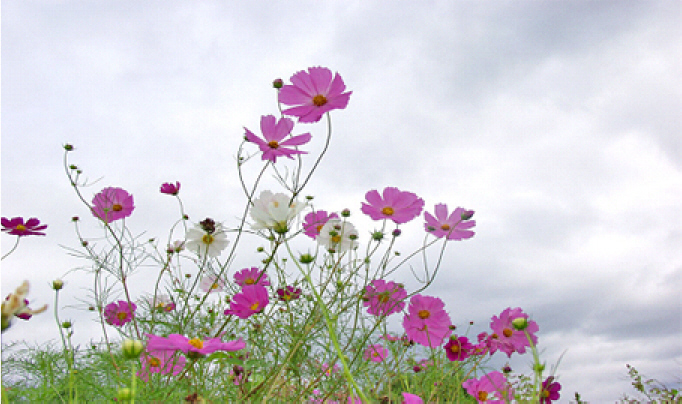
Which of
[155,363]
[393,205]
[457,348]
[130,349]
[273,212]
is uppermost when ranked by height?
[393,205]

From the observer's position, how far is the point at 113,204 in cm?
180

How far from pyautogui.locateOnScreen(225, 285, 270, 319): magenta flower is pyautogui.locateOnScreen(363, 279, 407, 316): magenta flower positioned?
0.36m

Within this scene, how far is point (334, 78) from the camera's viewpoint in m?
1.31

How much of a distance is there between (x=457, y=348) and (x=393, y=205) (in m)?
0.53

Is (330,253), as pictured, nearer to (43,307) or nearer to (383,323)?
(383,323)

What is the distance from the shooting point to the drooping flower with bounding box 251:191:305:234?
1175 millimetres

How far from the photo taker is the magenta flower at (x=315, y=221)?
61.8 inches

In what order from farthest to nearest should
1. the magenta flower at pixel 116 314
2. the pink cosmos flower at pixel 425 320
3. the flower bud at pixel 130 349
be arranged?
the magenta flower at pixel 116 314, the pink cosmos flower at pixel 425 320, the flower bud at pixel 130 349

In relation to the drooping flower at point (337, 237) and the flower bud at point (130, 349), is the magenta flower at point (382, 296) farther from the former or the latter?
the flower bud at point (130, 349)

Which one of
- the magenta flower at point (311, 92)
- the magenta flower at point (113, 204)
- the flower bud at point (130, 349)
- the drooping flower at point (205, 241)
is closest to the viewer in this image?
the flower bud at point (130, 349)

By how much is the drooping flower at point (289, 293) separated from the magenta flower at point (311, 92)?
57 cm

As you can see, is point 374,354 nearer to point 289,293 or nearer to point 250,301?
point 289,293

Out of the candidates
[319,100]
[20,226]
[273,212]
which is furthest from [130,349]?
[20,226]

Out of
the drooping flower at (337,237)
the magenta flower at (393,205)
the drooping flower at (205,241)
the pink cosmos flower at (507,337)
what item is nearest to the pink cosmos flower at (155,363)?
the drooping flower at (205,241)
